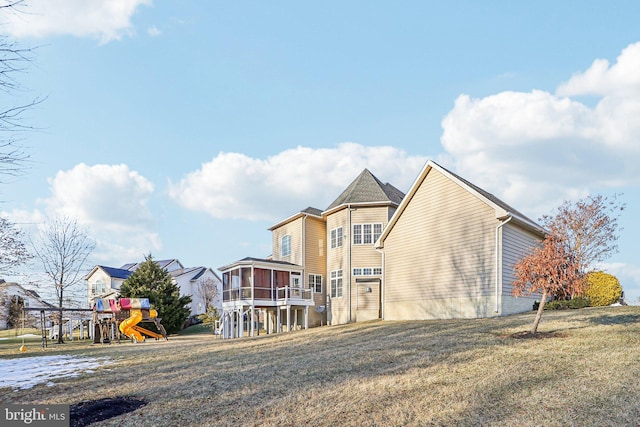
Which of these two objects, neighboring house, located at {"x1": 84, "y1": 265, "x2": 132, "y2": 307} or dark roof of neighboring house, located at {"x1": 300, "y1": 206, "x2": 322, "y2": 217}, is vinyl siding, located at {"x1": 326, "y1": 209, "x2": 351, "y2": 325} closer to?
dark roof of neighboring house, located at {"x1": 300, "y1": 206, "x2": 322, "y2": 217}

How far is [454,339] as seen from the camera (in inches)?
497

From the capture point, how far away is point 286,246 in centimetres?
3148

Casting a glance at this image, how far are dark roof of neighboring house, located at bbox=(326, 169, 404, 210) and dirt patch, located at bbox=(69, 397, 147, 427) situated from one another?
19900mm

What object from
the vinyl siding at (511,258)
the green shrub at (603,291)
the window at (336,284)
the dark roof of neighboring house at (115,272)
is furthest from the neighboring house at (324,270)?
the dark roof of neighboring house at (115,272)

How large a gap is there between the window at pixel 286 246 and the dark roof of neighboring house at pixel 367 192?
4.08m

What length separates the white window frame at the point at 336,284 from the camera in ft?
91.9

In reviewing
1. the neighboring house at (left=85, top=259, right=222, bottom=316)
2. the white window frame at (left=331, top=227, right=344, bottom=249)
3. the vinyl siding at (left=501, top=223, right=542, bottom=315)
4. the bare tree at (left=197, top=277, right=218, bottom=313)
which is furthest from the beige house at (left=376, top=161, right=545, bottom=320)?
the neighboring house at (left=85, top=259, right=222, bottom=316)

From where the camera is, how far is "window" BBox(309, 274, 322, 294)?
2967cm

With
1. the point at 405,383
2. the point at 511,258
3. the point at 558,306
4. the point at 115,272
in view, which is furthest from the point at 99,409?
the point at 115,272

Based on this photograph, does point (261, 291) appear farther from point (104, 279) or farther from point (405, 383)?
point (104, 279)

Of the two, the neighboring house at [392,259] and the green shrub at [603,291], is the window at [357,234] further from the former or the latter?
the green shrub at [603,291]

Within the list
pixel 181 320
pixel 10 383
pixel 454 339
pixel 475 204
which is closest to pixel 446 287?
pixel 475 204

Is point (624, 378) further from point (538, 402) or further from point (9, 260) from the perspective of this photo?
point (9, 260)

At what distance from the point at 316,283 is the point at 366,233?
211 inches
